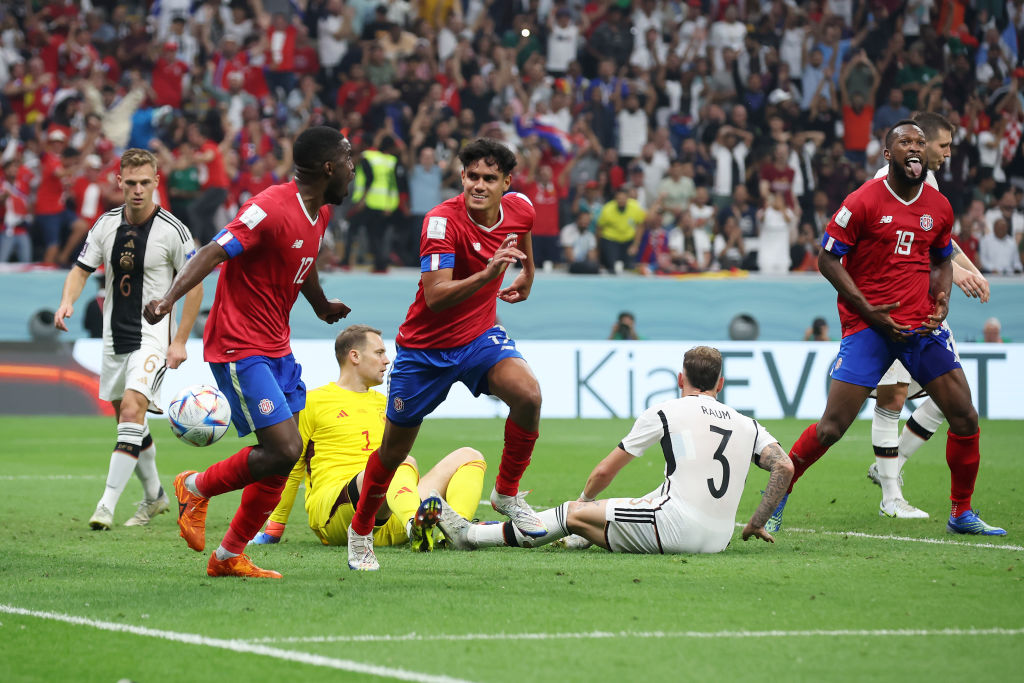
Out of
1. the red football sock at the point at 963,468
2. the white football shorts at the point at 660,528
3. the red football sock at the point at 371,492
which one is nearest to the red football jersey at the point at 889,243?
the red football sock at the point at 963,468

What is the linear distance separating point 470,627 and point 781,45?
19.9m

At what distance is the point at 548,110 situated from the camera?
22.3m

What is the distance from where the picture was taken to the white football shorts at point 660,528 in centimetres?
708

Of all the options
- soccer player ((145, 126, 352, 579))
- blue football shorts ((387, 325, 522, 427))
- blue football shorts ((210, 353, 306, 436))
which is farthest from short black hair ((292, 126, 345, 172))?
blue football shorts ((387, 325, 522, 427))

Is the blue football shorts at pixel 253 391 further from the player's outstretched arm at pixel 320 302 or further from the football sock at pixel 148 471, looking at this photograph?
the football sock at pixel 148 471

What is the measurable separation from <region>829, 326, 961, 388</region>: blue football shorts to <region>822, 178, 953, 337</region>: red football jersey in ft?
0.36

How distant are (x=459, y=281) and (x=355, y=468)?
1887mm

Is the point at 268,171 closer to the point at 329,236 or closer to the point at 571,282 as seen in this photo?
the point at 329,236

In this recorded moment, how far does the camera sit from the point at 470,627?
5262mm

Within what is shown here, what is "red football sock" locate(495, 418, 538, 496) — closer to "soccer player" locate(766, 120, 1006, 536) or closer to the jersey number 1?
the jersey number 1

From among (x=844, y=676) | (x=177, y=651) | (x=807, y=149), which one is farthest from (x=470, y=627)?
(x=807, y=149)

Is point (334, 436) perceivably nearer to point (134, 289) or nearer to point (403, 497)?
point (403, 497)

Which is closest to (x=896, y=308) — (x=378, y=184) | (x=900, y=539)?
(x=900, y=539)

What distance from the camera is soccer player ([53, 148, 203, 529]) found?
9.23m
